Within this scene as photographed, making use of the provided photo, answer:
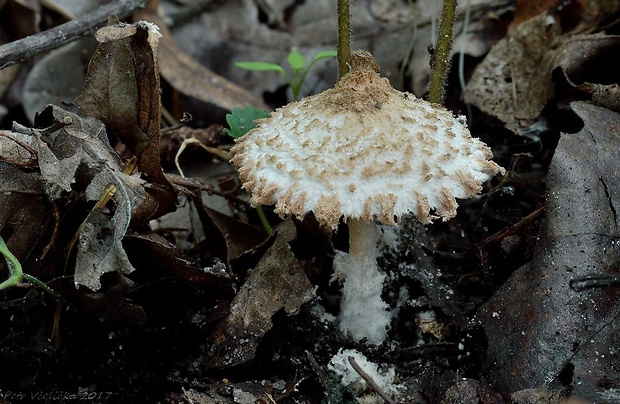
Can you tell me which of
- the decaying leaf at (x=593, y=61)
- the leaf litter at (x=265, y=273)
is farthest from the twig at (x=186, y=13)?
the decaying leaf at (x=593, y=61)

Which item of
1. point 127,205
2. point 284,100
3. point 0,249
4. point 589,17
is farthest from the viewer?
point 284,100

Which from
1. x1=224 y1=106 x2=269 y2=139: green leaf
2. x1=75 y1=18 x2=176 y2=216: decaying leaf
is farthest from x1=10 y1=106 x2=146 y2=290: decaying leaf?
x1=224 y1=106 x2=269 y2=139: green leaf

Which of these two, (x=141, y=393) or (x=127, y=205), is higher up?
(x=127, y=205)

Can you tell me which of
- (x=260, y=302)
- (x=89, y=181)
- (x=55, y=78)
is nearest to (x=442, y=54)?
(x=260, y=302)

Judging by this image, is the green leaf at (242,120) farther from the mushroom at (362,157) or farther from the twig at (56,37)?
the twig at (56,37)

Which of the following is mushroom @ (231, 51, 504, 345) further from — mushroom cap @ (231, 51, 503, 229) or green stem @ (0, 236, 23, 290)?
green stem @ (0, 236, 23, 290)

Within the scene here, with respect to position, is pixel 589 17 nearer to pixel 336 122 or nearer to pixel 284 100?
pixel 284 100

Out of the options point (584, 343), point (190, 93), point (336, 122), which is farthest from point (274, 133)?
point (190, 93)
